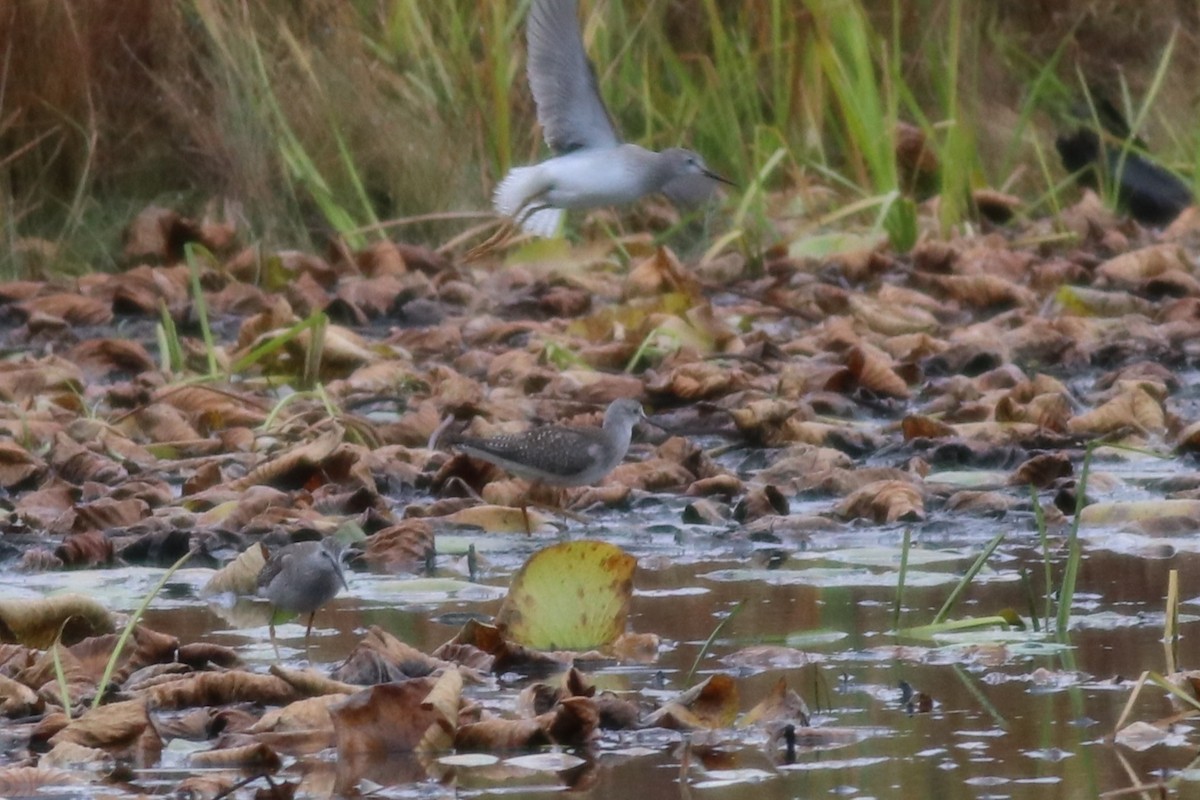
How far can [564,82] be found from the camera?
627 cm

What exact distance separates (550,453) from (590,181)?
1287 millimetres

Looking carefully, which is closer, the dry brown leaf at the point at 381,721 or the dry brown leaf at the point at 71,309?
the dry brown leaf at the point at 381,721

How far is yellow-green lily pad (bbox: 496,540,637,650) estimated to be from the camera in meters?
3.63

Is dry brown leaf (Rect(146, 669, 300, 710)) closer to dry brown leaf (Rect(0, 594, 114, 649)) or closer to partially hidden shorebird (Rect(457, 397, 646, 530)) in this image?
dry brown leaf (Rect(0, 594, 114, 649))

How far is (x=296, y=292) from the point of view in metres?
7.97

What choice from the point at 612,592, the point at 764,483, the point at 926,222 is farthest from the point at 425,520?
the point at 926,222

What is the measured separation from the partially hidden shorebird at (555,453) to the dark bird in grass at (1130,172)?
16.8 feet

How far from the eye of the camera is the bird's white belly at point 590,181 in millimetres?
6188

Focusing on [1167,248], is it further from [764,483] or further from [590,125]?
[764,483]

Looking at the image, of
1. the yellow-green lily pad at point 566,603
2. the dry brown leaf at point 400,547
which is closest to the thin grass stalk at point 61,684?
the yellow-green lily pad at point 566,603

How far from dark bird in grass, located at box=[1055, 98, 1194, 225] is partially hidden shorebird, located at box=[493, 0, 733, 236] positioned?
3.97 m

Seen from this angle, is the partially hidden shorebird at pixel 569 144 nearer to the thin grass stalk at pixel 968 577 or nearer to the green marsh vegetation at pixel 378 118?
the green marsh vegetation at pixel 378 118

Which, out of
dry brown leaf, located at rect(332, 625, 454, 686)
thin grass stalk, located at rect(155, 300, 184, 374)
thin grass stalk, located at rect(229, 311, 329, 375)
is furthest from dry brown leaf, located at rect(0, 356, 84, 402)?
dry brown leaf, located at rect(332, 625, 454, 686)

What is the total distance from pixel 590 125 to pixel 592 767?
3.66m
